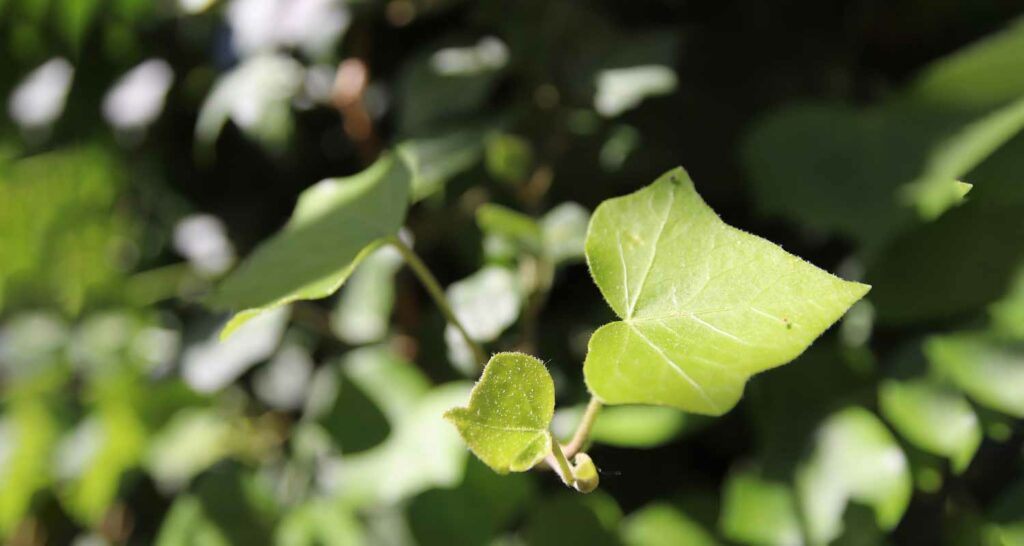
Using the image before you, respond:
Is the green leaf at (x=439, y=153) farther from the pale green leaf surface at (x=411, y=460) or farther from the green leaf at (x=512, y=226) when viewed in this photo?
the pale green leaf surface at (x=411, y=460)

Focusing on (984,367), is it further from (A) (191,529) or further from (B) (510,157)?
(A) (191,529)

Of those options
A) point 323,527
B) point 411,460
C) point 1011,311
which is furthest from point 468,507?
point 1011,311

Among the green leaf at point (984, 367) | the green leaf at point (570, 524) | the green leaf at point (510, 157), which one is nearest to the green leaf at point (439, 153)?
the green leaf at point (510, 157)

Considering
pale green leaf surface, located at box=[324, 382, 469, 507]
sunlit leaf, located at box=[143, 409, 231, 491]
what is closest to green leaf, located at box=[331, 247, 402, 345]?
pale green leaf surface, located at box=[324, 382, 469, 507]

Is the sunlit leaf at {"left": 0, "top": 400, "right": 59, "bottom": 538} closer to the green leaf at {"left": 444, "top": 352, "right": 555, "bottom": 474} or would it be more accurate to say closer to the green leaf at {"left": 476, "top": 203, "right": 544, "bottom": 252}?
the green leaf at {"left": 476, "top": 203, "right": 544, "bottom": 252}

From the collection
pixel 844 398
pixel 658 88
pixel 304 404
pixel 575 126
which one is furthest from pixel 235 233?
pixel 844 398
